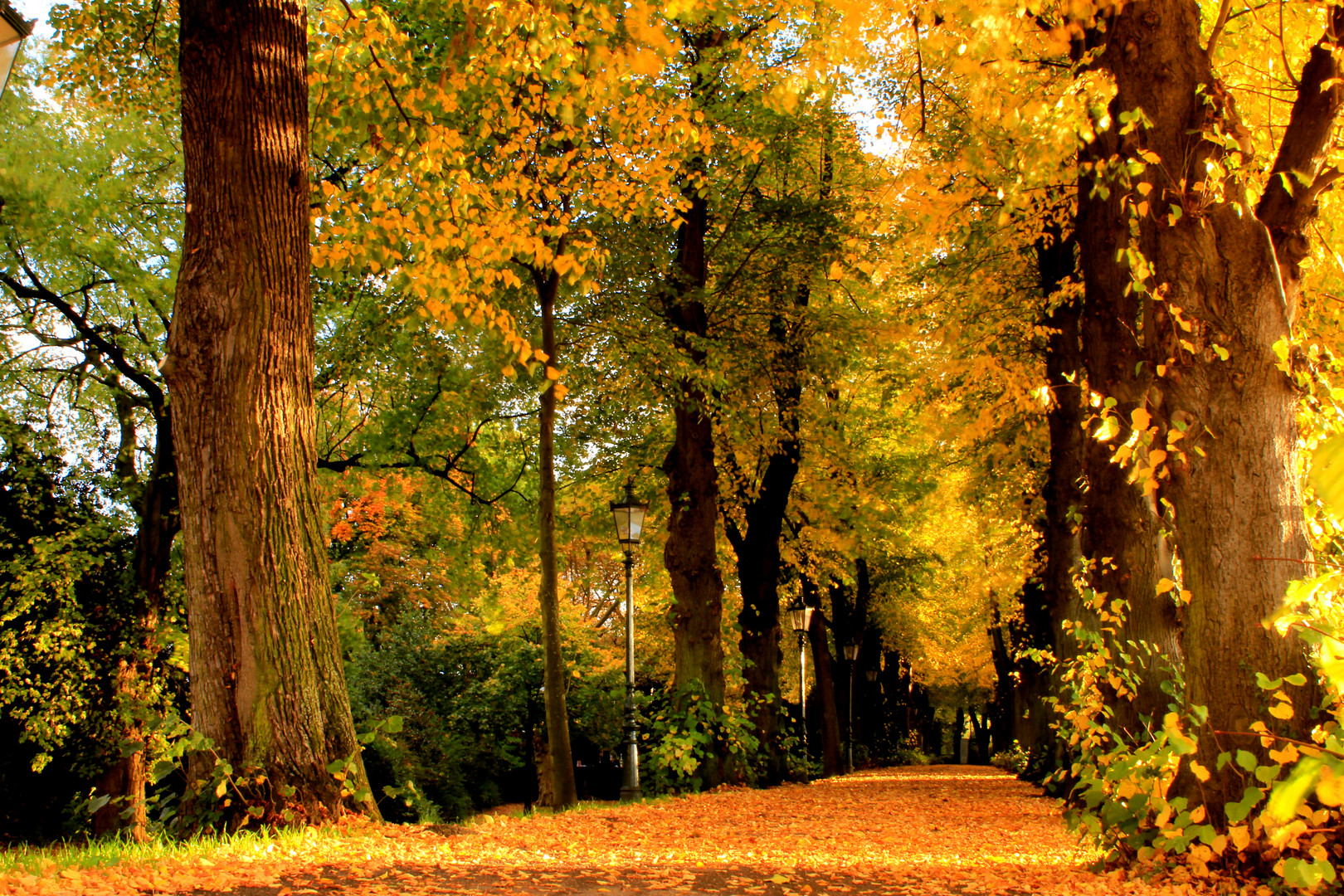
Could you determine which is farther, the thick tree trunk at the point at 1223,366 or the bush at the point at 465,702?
the bush at the point at 465,702

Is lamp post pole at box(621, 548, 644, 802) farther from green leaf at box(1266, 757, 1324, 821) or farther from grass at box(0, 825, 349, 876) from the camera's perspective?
green leaf at box(1266, 757, 1324, 821)

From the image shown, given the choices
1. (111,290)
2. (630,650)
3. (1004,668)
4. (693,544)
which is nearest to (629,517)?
(693,544)

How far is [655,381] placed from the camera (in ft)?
42.5

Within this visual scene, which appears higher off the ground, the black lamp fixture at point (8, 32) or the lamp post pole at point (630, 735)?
the black lamp fixture at point (8, 32)

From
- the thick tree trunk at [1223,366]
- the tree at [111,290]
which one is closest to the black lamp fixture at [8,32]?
the thick tree trunk at [1223,366]

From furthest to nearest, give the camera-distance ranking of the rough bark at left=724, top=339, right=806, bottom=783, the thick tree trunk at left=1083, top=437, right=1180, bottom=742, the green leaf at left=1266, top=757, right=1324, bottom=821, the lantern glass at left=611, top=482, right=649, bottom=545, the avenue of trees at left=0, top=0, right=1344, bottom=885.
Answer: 1. the rough bark at left=724, top=339, right=806, bottom=783
2. the lantern glass at left=611, top=482, right=649, bottom=545
3. the thick tree trunk at left=1083, top=437, right=1180, bottom=742
4. the avenue of trees at left=0, top=0, right=1344, bottom=885
5. the green leaf at left=1266, top=757, right=1324, bottom=821

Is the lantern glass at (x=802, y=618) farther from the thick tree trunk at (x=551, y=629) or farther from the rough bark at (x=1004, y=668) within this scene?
the thick tree trunk at (x=551, y=629)

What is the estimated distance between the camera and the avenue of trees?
4.47m

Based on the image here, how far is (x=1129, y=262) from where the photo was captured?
454 centimetres

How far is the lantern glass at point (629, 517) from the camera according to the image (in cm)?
1209

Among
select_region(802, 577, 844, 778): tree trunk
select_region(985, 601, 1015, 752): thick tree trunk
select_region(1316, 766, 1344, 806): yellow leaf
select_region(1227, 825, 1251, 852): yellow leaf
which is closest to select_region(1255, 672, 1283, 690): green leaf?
select_region(1227, 825, 1251, 852): yellow leaf

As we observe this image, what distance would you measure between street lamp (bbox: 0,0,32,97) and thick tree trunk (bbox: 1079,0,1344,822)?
4963 millimetres

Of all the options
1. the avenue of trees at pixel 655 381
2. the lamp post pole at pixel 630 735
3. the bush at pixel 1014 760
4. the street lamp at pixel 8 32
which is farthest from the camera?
the bush at pixel 1014 760

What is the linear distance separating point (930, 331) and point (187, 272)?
37.1ft
